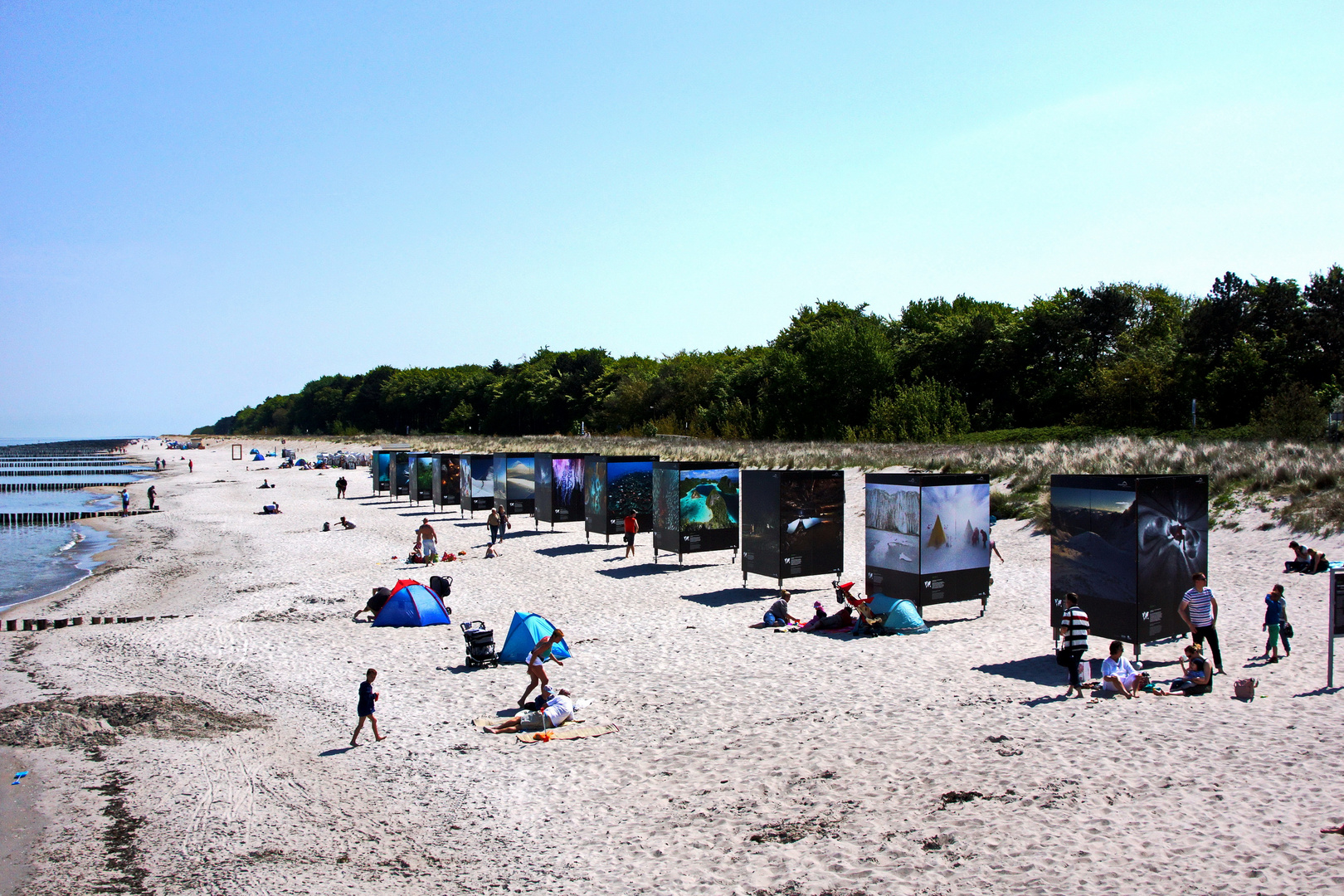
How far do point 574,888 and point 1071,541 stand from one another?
9.32 metres

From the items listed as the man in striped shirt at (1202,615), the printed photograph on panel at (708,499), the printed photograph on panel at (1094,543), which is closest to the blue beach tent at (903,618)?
the printed photograph on panel at (1094,543)

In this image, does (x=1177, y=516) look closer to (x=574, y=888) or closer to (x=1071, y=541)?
(x=1071, y=541)

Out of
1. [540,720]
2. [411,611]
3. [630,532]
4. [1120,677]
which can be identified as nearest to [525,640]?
[540,720]

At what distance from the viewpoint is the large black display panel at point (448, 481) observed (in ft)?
127

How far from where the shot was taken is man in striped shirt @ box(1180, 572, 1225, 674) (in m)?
11.6

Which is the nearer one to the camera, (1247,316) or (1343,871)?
(1343,871)

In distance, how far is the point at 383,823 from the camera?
895 cm

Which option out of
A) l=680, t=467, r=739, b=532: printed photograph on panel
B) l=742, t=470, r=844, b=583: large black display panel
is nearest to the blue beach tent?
l=742, t=470, r=844, b=583: large black display panel

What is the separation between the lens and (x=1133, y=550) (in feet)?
40.6

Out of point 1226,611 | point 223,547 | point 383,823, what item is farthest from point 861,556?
point 223,547

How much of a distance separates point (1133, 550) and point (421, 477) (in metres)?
35.0

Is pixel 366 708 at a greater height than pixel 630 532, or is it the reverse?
pixel 630 532

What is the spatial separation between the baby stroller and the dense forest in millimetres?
33305

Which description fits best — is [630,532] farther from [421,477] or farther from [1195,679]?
[421,477]
